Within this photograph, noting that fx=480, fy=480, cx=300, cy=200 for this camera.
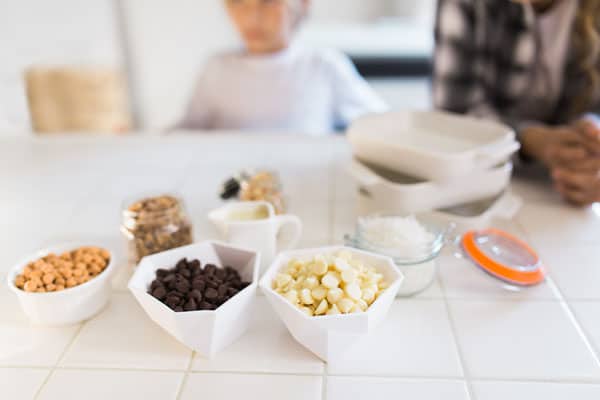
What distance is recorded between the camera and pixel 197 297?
21.6 inches

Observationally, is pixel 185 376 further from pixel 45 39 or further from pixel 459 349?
pixel 45 39

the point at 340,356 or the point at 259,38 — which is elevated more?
the point at 259,38

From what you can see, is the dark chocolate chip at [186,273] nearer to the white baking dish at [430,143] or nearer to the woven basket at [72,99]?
the white baking dish at [430,143]

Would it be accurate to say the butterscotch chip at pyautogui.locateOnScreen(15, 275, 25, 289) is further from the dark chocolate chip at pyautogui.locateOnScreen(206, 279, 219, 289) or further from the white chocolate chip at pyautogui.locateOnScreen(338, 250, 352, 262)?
the white chocolate chip at pyautogui.locateOnScreen(338, 250, 352, 262)

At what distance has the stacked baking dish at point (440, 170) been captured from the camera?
778 millimetres

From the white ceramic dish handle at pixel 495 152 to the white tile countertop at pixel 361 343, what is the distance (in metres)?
0.14

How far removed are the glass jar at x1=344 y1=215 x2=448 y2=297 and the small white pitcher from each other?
0.11 m

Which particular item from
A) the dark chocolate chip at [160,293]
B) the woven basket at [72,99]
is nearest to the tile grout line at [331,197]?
the dark chocolate chip at [160,293]

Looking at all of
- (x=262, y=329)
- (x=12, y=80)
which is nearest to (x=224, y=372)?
(x=262, y=329)

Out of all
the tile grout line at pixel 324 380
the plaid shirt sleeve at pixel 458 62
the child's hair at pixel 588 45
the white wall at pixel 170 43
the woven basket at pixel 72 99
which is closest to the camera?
the tile grout line at pixel 324 380

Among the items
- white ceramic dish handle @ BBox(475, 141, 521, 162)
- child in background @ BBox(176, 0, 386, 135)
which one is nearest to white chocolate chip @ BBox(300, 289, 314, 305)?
white ceramic dish handle @ BBox(475, 141, 521, 162)

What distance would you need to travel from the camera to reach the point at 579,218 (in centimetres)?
87

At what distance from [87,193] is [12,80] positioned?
2117mm

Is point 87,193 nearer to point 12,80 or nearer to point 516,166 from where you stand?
point 516,166
